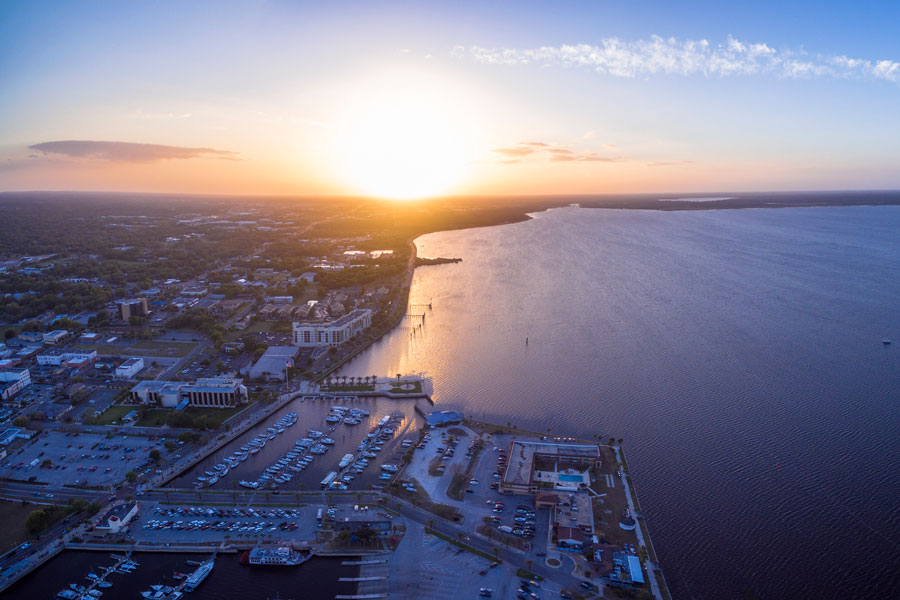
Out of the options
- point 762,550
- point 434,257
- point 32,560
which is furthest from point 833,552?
point 434,257

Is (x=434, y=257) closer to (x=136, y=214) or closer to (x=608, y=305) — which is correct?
(x=608, y=305)

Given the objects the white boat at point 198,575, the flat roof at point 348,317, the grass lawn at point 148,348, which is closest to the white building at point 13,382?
the grass lawn at point 148,348

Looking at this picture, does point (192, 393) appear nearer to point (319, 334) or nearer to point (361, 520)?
point (319, 334)

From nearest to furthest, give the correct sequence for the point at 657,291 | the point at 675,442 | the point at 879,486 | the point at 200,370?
the point at 879,486, the point at 675,442, the point at 200,370, the point at 657,291

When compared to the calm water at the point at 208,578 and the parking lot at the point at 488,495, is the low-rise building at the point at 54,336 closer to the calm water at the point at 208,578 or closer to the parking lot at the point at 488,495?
the calm water at the point at 208,578

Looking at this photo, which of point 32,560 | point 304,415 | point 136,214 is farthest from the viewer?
point 136,214
